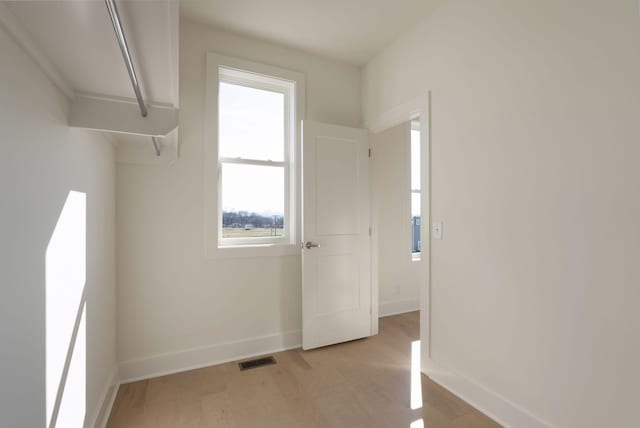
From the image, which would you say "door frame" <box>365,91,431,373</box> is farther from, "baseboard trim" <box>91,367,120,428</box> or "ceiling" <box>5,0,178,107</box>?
"baseboard trim" <box>91,367,120,428</box>

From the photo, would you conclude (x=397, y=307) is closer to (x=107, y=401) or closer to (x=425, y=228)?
(x=425, y=228)

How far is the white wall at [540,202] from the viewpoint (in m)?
1.27

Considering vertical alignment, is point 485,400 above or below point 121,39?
below

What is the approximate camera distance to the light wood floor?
1.70 meters

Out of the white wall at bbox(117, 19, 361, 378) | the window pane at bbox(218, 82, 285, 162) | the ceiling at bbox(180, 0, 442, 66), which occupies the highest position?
the ceiling at bbox(180, 0, 442, 66)

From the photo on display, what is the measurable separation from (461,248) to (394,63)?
1737 mm

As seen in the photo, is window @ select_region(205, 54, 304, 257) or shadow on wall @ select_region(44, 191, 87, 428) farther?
window @ select_region(205, 54, 304, 257)

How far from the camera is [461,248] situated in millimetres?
1976

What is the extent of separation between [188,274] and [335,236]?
131cm

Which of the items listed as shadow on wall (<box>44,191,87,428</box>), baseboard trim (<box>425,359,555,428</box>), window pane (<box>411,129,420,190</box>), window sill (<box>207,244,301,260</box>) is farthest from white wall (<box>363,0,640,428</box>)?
shadow on wall (<box>44,191,87,428</box>)

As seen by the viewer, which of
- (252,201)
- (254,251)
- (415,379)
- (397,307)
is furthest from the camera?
(397,307)

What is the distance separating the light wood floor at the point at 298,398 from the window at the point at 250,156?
961 millimetres

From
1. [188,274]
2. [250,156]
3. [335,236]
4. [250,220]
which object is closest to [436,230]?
[335,236]

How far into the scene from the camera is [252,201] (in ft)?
8.77
